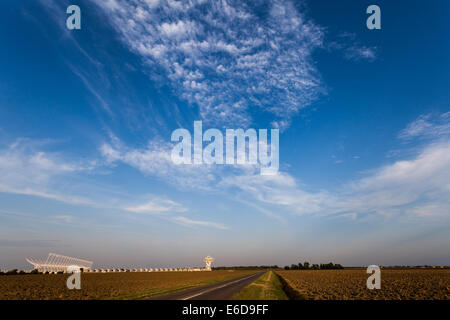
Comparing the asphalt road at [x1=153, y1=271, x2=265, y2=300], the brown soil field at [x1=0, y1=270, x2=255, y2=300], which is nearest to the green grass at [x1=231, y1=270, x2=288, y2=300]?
the asphalt road at [x1=153, y1=271, x2=265, y2=300]

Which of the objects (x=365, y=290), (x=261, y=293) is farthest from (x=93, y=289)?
(x=365, y=290)

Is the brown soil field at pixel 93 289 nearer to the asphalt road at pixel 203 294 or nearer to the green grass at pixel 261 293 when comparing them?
the asphalt road at pixel 203 294

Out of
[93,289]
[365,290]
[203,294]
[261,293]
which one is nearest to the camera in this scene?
[203,294]

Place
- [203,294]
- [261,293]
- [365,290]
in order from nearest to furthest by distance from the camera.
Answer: [203,294], [261,293], [365,290]

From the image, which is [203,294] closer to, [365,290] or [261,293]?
[261,293]

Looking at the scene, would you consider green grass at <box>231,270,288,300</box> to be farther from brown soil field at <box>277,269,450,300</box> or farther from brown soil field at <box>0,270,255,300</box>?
brown soil field at <box>0,270,255,300</box>

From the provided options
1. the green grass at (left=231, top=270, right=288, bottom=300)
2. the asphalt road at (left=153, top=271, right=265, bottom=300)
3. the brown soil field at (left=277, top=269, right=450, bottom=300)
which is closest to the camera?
the asphalt road at (left=153, top=271, right=265, bottom=300)
